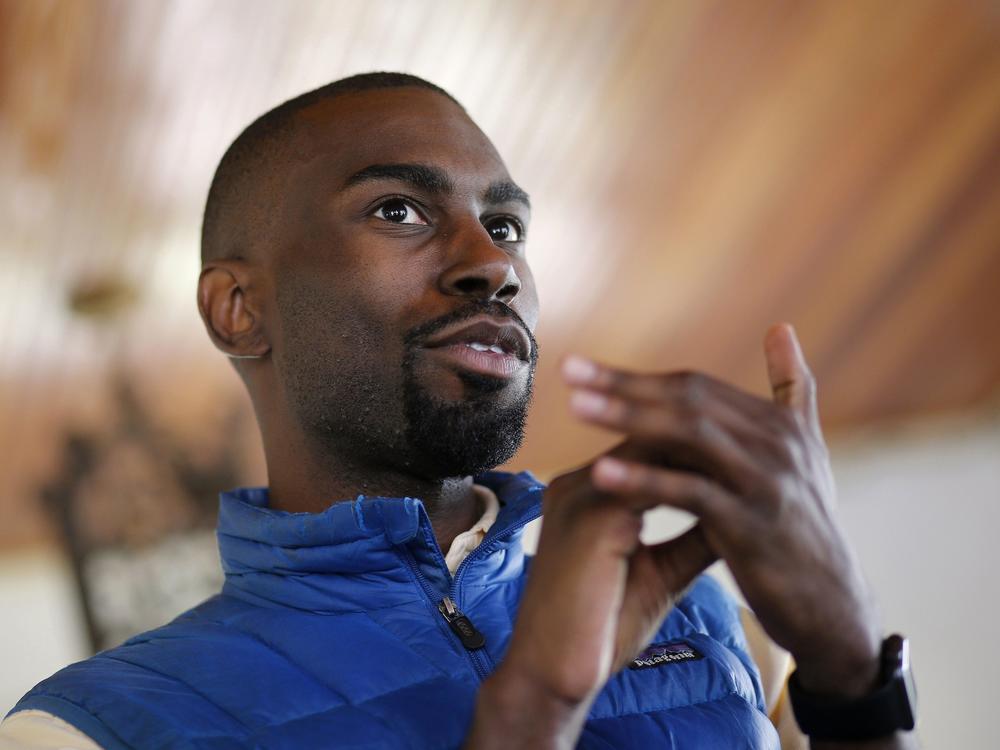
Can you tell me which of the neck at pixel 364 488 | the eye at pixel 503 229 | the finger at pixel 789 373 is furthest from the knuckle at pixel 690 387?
the eye at pixel 503 229

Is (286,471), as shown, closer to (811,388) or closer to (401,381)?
(401,381)

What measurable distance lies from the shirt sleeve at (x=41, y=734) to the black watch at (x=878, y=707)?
2.22 feet

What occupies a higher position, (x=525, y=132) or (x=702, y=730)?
(x=525, y=132)

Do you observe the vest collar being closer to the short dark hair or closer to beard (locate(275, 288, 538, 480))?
beard (locate(275, 288, 538, 480))

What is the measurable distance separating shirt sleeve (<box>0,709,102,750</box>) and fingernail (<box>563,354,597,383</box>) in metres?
0.61

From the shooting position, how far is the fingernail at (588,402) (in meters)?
0.82

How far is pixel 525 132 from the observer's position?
15.0 ft

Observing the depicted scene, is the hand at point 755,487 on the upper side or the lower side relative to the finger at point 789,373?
lower

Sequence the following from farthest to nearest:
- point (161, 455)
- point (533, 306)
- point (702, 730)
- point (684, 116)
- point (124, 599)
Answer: point (684, 116)
point (161, 455)
point (124, 599)
point (533, 306)
point (702, 730)

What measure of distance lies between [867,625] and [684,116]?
13.5 feet

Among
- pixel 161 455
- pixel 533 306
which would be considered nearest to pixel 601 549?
pixel 533 306

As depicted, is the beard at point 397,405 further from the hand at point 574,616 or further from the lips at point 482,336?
the hand at point 574,616

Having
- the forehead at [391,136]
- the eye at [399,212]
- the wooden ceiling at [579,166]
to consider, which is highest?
the wooden ceiling at [579,166]

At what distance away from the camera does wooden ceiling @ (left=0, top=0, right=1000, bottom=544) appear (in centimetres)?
388
